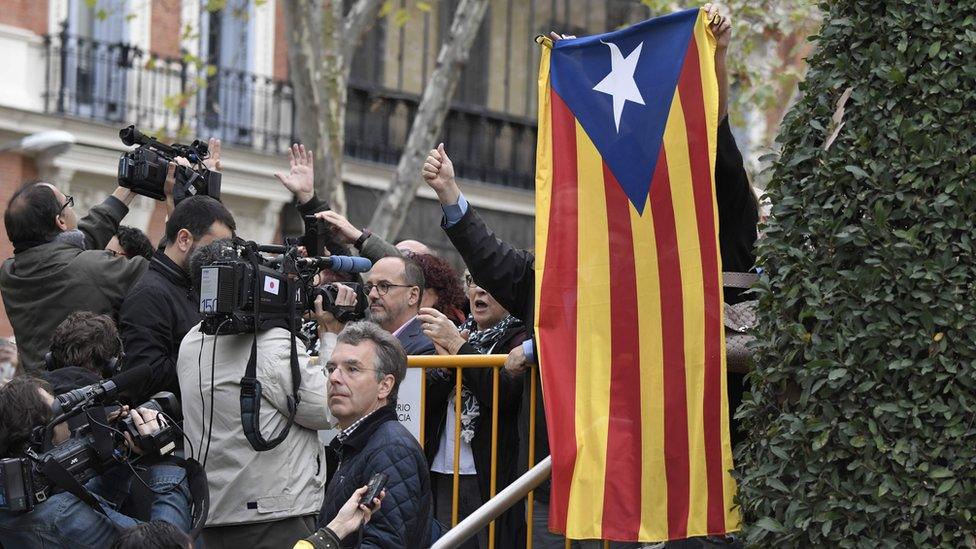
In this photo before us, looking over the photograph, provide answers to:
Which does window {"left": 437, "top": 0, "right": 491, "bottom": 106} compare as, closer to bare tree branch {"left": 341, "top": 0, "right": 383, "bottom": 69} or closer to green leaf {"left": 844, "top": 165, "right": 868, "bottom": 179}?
bare tree branch {"left": 341, "top": 0, "right": 383, "bottom": 69}

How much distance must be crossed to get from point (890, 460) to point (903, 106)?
114cm

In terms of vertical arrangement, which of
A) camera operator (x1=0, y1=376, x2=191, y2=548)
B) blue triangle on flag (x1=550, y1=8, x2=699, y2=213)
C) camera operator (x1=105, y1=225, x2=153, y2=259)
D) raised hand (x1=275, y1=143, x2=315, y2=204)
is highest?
blue triangle on flag (x1=550, y1=8, x2=699, y2=213)

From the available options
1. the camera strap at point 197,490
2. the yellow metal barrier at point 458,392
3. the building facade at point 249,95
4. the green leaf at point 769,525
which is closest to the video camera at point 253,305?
the camera strap at point 197,490

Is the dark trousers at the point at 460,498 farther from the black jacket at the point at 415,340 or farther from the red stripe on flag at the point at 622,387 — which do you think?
the red stripe on flag at the point at 622,387

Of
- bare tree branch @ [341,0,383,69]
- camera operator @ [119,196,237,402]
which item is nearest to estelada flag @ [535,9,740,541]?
camera operator @ [119,196,237,402]

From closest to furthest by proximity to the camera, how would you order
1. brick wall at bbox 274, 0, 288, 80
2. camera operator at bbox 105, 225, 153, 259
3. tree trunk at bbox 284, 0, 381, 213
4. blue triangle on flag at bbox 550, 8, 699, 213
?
blue triangle on flag at bbox 550, 8, 699, 213
camera operator at bbox 105, 225, 153, 259
tree trunk at bbox 284, 0, 381, 213
brick wall at bbox 274, 0, 288, 80

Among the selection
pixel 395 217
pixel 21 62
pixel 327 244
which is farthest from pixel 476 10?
pixel 327 244

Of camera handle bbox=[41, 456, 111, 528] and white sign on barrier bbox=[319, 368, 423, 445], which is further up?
white sign on barrier bbox=[319, 368, 423, 445]

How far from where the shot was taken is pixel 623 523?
5938 mm

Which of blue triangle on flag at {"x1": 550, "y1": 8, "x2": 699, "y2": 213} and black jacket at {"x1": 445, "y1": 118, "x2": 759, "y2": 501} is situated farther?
black jacket at {"x1": 445, "y1": 118, "x2": 759, "y2": 501}

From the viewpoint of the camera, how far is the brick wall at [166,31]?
21.0 metres

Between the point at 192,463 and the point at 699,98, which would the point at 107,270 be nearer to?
the point at 192,463

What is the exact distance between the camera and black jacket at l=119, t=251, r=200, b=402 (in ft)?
22.0

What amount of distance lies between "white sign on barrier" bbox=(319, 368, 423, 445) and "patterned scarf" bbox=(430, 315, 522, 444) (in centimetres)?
11
